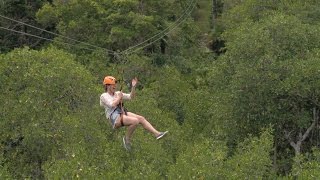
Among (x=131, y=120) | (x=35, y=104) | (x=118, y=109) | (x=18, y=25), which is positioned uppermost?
(x=118, y=109)

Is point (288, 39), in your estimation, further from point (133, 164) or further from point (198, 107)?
point (133, 164)

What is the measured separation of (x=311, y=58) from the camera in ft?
74.1

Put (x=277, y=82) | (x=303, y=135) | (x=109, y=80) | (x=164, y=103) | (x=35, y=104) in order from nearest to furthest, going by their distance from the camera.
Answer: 1. (x=109, y=80)
2. (x=35, y=104)
3. (x=277, y=82)
4. (x=303, y=135)
5. (x=164, y=103)

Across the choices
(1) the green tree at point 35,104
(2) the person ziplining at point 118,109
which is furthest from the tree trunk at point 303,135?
(2) the person ziplining at point 118,109

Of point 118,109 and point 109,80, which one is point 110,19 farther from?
point 109,80

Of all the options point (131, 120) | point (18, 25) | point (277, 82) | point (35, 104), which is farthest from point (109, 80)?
point (18, 25)

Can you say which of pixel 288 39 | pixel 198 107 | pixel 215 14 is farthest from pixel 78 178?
pixel 215 14

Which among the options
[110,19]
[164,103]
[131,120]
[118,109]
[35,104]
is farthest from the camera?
[110,19]

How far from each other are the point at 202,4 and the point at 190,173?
182 feet

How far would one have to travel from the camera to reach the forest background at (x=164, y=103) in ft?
52.6

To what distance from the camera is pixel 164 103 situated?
108 feet

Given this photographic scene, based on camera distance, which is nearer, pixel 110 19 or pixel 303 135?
pixel 303 135

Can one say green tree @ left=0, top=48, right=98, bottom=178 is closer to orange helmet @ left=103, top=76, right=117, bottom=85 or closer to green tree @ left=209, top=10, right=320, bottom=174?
orange helmet @ left=103, top=76, right=117, bottom=85

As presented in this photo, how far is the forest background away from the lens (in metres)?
16.0
